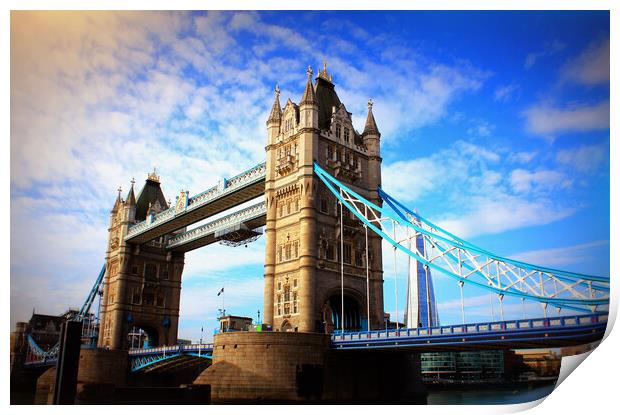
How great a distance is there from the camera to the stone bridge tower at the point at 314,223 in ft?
141

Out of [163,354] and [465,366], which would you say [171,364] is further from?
[465,366]

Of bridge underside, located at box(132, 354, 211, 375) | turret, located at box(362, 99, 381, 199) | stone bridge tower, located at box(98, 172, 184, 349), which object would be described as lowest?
bridge underside, located at box(132, 354, 211, 375)

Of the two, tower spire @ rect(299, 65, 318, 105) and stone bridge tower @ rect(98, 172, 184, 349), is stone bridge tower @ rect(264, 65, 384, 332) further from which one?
stone bridge tower @ rect(98, 172, 184, 349)

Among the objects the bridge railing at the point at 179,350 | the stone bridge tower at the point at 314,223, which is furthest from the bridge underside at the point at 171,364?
the stone bridge tower at the point at 314,223

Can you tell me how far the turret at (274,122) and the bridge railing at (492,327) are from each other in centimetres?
1804

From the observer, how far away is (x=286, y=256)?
4497 centimetres

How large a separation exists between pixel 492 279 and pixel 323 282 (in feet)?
45.6

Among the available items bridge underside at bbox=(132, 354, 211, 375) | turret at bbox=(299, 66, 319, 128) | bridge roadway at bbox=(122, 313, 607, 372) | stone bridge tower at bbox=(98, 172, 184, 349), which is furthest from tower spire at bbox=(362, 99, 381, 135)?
stone bridge tower at bbox=(98, 172, 184, 349)

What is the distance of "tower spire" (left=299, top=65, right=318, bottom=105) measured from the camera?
46.3m

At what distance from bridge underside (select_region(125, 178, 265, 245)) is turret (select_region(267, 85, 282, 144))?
147 inches

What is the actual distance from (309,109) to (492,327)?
23.0m

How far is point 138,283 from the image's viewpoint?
69375 mm
